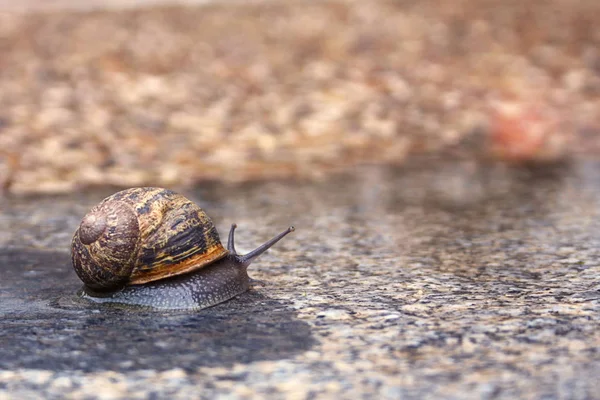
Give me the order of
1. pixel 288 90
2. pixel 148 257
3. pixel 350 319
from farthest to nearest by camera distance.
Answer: pixel 288 90, pixel 148 257, pixel 350 319

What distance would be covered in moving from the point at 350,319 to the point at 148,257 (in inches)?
35.3

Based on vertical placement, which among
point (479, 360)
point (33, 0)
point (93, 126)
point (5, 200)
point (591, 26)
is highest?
point (33, 0)

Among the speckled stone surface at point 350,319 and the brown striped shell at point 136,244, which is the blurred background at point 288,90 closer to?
the speckled stone surface at point 350,319

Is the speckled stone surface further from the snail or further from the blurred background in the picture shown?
the blurred background

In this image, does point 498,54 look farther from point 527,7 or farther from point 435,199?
point 435,199

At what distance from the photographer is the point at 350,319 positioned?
3057 millimetres

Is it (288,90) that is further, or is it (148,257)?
(288,90)

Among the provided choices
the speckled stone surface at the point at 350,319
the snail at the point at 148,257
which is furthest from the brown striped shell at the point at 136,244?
the speckled stone surface at the point at 350,319

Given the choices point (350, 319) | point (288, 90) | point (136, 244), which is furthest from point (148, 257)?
point (288, 90)

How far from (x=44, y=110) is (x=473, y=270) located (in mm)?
5539

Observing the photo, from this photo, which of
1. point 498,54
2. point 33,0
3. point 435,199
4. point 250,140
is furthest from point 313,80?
point 33,0

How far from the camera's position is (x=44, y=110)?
794 cm

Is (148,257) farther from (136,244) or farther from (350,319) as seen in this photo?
(350,319)

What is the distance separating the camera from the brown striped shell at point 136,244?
3.31 meters
